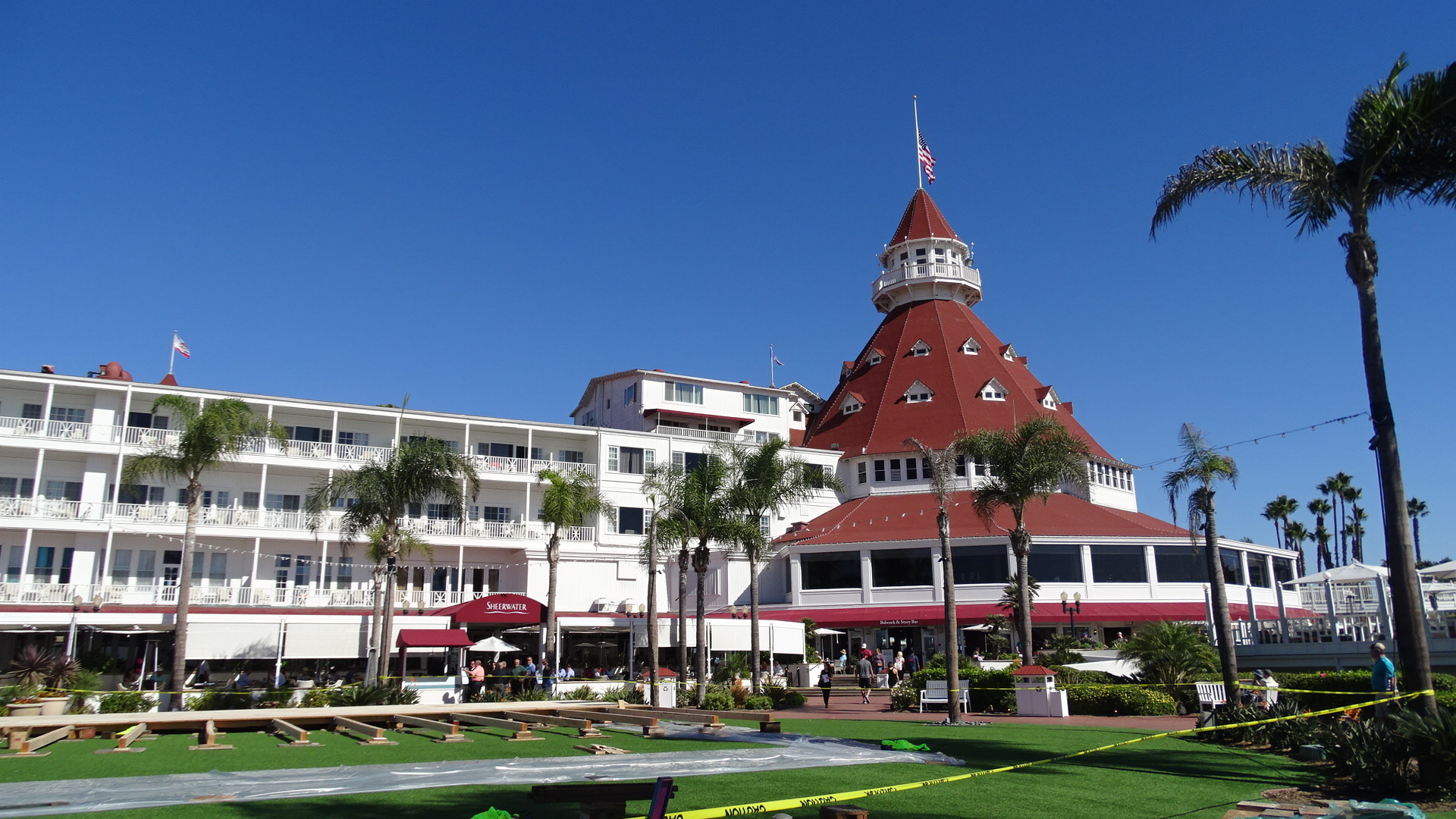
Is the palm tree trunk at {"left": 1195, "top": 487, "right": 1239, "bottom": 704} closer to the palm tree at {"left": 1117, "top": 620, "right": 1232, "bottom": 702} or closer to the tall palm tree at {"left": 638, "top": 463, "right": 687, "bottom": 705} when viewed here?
the palm tree at {"left": 1117, "top": 620, "right": 1232, "bottom": 702}

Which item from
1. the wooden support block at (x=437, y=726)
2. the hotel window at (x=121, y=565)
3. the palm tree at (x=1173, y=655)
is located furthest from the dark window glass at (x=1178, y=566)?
the hotel window at (x=121, y=565)

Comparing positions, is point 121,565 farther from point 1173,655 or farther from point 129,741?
point 1173,655

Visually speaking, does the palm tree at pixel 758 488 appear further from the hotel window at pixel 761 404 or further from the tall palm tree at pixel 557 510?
the hotel window at pixel 761 404

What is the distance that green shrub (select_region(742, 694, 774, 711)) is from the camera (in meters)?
29.4

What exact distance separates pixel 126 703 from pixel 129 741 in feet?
29.9

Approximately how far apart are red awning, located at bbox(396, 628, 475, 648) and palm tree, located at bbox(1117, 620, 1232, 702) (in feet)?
70.2

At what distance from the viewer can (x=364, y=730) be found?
20594 millimetres

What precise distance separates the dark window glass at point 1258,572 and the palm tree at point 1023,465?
24813mm

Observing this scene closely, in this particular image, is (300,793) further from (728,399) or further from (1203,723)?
(728,399)

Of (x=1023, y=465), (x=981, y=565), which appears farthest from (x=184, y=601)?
(x=981, y=565)

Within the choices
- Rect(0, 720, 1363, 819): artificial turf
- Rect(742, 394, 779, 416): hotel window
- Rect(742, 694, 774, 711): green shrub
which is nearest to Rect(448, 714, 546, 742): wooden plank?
Rect(0, 720, 1363, 819): artificial turf

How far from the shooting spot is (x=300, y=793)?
11.6 meters

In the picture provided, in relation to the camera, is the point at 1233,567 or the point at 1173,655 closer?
the point at 1173,655

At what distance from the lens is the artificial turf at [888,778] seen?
1043cm
